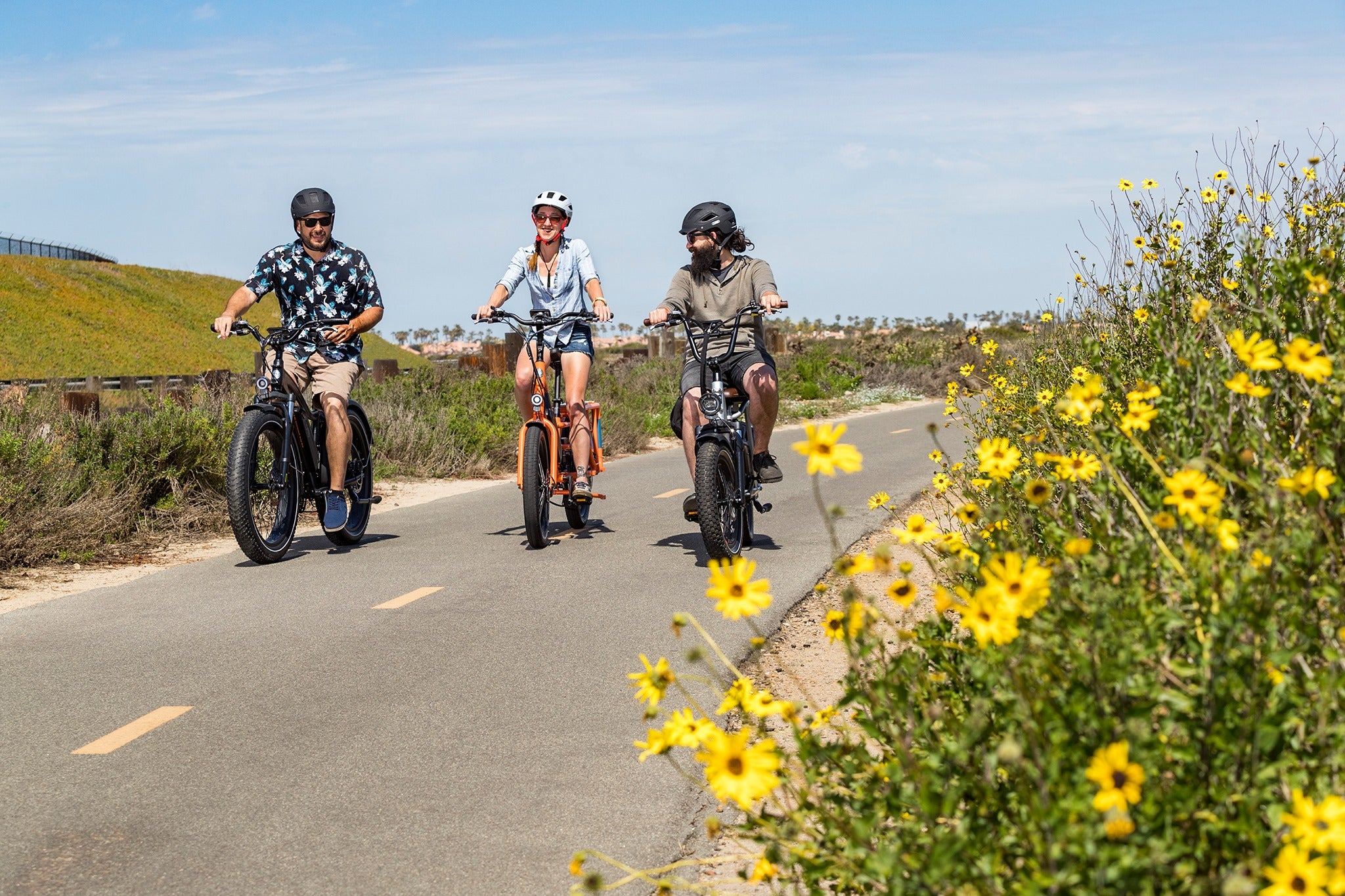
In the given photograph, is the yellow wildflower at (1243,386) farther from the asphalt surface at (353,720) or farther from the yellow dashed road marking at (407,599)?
the yellow dashed road marking at (407,599)

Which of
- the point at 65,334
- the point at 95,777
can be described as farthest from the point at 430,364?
→ the point at 65,334

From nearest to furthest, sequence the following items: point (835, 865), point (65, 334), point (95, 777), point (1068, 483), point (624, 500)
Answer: point (835, 865)
point (1068, 483)
point (95, 777)
point (624, 500)
point (65, 334)

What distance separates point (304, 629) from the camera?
6.46 meters

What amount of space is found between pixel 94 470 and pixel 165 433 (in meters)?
0.79

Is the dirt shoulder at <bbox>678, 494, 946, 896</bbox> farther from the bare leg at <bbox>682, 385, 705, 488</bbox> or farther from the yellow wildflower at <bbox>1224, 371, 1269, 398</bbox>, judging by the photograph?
the bare leg at <bbox>682, 385, 705, 488</bbox>

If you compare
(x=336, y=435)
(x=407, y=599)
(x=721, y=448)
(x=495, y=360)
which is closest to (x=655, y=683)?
(x=407, y=599)

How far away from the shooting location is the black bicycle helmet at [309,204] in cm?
880

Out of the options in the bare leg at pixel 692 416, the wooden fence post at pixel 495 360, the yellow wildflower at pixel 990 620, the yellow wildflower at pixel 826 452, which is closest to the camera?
the yellow wildflower at pixel 990 620

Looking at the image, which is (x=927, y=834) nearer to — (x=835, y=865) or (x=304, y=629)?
(x=835, y=865)

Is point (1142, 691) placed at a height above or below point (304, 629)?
above

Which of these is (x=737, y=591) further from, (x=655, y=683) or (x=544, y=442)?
(x=544, y=442)

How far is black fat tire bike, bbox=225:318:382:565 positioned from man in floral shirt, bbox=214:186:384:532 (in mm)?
103

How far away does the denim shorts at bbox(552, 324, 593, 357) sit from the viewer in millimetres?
9328


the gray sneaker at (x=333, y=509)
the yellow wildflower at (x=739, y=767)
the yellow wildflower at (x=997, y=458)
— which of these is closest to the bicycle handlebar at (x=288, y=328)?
the gray sneaker at (x=333, y=509)
